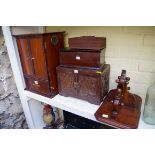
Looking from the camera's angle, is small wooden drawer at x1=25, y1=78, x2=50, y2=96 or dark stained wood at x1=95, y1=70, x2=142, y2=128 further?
small wooden drawer at x1=25, y1=78, x2=50, y2=96

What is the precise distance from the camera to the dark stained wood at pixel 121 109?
2.30 ft

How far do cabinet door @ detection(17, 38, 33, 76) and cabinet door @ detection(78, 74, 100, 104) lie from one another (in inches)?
14.5

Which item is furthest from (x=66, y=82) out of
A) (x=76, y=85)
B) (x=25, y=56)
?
(x=25, y=56)

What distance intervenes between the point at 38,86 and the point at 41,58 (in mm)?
222

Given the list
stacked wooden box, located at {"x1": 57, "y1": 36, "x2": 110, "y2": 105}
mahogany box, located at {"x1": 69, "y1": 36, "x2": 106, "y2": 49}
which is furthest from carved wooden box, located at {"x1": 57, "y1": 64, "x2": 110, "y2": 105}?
mahogany box, located at {"x1": 69, "y1": 36, "x2": 106, "y2": 49}

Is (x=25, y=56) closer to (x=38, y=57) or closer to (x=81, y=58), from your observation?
(x=38, y=57)

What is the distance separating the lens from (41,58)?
89 cm

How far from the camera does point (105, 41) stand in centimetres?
89

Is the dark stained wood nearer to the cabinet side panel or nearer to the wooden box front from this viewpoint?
the wooden box front

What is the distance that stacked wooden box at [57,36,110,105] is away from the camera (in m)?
0.81
